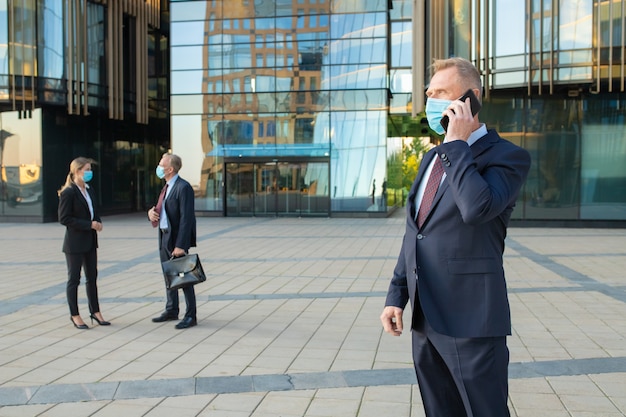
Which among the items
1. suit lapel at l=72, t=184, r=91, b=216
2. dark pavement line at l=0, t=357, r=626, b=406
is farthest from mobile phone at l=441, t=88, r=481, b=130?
suit lapel at l=72, t=184, r=91, b=216

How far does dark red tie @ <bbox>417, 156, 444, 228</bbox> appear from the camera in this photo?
241 cm

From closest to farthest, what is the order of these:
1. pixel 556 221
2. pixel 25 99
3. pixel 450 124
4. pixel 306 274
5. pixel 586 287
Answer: pixel 450 124, pixel 586 287, pixel 306 274, pixel 556 221, pixel 25 99

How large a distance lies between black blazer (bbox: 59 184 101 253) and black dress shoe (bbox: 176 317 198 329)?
1324mm

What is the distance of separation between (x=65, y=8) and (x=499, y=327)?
25821 millimetres

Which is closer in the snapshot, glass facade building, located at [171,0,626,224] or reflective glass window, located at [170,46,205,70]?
glass facade building, located at [171,0,626,224]

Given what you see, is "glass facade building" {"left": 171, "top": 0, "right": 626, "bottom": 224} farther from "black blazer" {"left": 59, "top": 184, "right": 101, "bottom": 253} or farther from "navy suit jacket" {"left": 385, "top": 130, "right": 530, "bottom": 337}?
"navy suit jacket" {"left": 385, "top": 130, "right": 530, "bottom": 337}

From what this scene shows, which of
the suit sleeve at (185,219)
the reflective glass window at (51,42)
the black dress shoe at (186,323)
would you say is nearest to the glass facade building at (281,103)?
the reflective glass window at (51,42)

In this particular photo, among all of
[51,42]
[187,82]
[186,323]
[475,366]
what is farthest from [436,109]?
[187,82]

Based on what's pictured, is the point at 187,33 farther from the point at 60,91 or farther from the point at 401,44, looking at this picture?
the point at 401,44

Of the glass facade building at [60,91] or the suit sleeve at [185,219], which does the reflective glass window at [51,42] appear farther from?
the suit sleeve at [185,219]

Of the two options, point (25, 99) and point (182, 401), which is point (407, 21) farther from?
point (182, 401)

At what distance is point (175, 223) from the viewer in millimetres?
6859

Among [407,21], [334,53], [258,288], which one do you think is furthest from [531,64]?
[258,288]

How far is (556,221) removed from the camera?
820 inches
